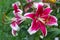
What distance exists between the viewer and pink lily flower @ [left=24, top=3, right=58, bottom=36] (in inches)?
26.7

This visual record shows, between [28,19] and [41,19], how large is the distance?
0.05 m

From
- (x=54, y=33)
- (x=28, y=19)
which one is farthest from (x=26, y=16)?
(x=54, y=33)

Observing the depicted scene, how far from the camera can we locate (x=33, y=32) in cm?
67

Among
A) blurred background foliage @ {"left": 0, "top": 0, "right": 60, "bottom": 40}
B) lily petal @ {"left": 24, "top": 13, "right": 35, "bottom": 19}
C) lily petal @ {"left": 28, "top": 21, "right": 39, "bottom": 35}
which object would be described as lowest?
blurred background foliage @ {"left": 0, "top": 0, "right": 60, "bottom": 40}

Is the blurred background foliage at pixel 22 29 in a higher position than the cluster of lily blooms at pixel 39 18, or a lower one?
lower

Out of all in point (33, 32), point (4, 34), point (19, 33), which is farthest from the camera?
point (4, 34)

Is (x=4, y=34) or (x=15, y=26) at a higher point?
(x=15, y=26)

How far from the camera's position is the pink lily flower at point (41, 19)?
68 cm

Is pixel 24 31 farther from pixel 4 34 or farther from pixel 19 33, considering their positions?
pixel 4 34

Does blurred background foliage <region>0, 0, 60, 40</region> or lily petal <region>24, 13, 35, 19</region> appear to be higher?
lily petal <region>24, 13, 35, 19</region>

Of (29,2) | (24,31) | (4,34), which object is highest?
(29,2)

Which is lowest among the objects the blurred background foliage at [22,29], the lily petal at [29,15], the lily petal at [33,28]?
the blurred background foliage at [22,29]

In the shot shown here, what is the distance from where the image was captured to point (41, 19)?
70cm

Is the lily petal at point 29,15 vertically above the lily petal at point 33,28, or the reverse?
the lily petal at point 29,15
